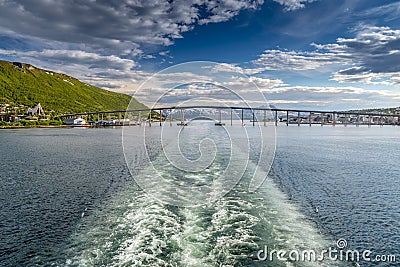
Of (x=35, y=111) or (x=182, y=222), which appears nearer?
(x=182, y=222)

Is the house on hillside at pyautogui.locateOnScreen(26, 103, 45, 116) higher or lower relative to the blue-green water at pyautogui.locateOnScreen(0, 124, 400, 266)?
higher

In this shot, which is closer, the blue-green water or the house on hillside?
the blue-green water

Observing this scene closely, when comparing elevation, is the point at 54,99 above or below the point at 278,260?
above

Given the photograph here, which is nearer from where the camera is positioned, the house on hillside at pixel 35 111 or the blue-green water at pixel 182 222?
the blue-green water at pixel 182 222

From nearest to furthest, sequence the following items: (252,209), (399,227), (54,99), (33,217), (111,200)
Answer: (399,227)
(33,217)
(252,209)
(111,200)
(54,99)

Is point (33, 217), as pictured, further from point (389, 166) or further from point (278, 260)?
point (389, 166)

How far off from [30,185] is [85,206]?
6.34m

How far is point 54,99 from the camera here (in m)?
187

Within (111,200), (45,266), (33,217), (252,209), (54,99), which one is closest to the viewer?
(45,266)

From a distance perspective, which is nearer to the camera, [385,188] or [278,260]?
[278,260]

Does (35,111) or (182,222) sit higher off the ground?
(35,111)

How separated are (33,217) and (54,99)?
20296cm

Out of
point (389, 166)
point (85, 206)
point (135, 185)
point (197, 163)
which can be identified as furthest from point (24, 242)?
point (389, 166)

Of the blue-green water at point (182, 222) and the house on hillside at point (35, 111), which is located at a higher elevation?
the house on hillside at point (35, 111)
